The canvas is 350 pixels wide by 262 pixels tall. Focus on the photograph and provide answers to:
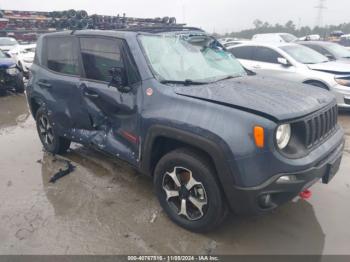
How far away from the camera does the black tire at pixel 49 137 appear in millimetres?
4918

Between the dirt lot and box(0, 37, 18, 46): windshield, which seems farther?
box(0, 37, 18, 46): windshield

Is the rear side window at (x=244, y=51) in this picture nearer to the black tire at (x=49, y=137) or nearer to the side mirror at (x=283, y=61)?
the side mirror at (x=283, y=61)

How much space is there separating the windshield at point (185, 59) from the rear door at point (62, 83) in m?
1.15

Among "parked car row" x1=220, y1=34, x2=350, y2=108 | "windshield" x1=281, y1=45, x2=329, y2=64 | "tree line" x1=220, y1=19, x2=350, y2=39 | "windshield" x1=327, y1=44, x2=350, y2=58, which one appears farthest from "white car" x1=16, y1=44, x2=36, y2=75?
"tree line" x1=220, y1=19, x2=350, y2=39

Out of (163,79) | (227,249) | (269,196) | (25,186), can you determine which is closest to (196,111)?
(163,79)

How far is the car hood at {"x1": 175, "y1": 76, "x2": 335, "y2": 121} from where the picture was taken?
2.67m

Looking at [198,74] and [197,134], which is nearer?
[197,134]

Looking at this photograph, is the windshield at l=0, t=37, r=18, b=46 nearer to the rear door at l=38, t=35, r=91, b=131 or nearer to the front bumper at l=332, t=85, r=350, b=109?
the rear door at l=38, t=35, r=91, b=131

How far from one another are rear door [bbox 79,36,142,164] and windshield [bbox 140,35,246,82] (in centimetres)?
26

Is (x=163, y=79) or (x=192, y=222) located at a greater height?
(x=163, y=79)

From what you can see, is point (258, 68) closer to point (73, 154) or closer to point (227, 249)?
point (73, 154)

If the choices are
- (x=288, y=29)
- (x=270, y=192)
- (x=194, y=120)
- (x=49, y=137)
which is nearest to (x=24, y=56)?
(x=49, y=137)

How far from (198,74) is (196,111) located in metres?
0.84

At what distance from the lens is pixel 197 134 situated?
2.76 m
